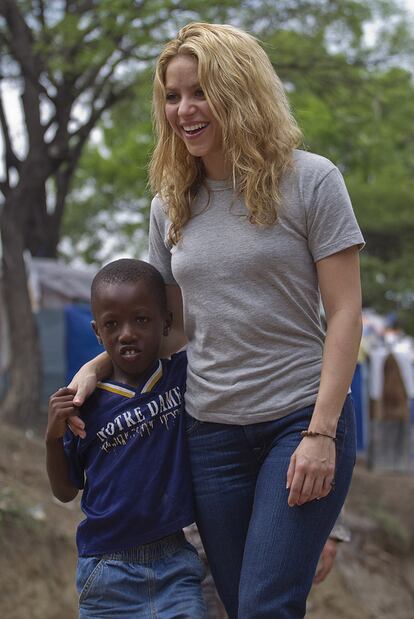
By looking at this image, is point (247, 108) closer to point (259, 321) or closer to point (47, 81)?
point (259, 321)

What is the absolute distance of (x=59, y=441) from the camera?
2.76m

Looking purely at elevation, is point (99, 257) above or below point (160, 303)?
below

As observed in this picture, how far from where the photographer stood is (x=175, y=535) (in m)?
2.80

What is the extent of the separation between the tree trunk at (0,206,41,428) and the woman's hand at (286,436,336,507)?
755cm

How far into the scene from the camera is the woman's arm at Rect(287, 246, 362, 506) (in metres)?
2.48

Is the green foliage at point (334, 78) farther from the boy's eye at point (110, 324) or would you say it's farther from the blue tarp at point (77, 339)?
the boy's eye at point (110, 324)

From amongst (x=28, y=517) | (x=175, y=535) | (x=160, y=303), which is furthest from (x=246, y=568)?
(x=28, y=517)

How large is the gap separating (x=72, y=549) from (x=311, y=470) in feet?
16.1

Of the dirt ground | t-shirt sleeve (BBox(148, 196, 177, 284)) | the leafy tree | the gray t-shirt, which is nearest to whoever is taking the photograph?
the gray t-shirt

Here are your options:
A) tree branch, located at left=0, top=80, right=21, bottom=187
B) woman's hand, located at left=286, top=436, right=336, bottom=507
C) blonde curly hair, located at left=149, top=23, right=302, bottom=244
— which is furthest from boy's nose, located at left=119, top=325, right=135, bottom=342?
tree branch, located at left=0, top=80, right=21, bottom=187

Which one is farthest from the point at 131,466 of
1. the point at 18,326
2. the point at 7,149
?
the point at 7,149

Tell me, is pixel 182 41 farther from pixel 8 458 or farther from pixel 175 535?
pixel 8 458

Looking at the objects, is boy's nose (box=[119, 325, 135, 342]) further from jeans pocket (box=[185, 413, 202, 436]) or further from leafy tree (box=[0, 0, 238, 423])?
leafy tree (box=[0, 0, 238, 423])

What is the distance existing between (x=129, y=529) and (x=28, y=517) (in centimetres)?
444
